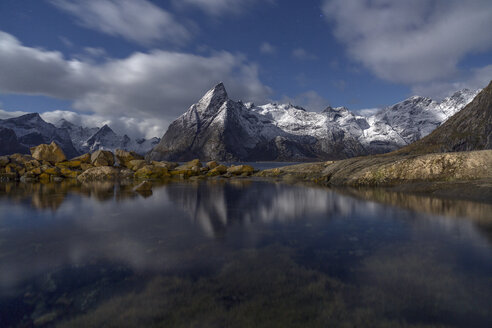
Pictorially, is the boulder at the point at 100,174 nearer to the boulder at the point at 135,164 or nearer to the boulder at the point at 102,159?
the boulder at the point at 135,164

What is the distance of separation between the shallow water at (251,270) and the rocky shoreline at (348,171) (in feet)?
21.2

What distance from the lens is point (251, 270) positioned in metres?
6.92

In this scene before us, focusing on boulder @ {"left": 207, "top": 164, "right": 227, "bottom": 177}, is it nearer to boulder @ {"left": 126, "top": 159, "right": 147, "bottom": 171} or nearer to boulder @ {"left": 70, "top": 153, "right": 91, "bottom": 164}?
boulder @ {"left": 126, "top": 159, "right": 147, "bottom": 171}

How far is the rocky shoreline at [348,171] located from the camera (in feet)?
61.3

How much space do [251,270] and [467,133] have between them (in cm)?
4182

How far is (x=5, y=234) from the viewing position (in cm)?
1058

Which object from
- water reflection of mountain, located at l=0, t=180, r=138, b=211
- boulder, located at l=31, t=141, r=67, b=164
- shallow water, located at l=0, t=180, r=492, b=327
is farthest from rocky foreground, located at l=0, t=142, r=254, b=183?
shallow water, located at l=0, t=180, r=492, b=327

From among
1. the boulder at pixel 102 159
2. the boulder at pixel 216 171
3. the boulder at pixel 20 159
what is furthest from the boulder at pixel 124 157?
the boulder at pixel 216 171

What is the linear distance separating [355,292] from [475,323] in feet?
6.63

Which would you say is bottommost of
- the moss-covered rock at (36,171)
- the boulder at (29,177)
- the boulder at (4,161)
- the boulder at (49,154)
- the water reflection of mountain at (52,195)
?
the water reflection of mountain at (52,195)

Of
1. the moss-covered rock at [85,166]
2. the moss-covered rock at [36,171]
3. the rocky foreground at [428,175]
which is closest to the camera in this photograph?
the rocky foreground at [428,175]

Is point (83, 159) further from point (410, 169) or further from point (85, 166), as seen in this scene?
point (410, 169)

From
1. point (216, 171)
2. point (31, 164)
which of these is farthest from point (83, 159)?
point (216, 171)

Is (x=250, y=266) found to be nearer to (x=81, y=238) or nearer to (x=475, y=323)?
(x=475, y=323)
